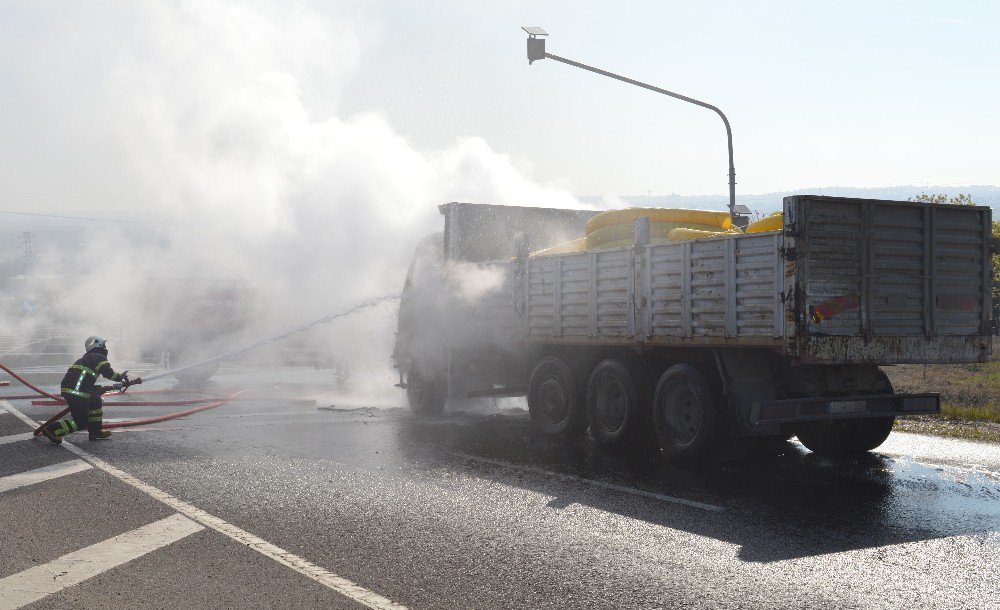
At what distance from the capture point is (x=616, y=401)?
36.1 ft

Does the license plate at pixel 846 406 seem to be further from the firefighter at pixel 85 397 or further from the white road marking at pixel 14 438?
the white road marking at pixel 14 438

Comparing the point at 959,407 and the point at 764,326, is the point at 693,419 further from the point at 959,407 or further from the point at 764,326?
the point at 959,407

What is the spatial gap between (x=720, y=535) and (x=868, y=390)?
3.45 metres

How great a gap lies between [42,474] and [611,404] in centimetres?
579

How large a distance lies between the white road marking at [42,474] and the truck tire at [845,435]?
7293 mm

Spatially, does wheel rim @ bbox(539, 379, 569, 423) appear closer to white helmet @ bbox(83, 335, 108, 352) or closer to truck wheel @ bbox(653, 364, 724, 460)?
truck wheel @ bbox(653, 364, 724, 460)

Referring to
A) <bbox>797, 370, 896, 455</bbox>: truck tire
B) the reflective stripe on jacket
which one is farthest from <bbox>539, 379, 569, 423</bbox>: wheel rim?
the reflective stripe on jacket

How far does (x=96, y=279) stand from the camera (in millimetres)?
29375

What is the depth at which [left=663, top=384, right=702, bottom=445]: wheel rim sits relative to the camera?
9.75 metres

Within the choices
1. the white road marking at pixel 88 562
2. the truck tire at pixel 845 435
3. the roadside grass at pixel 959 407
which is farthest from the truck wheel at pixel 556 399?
the white road marking at pixel 88 562

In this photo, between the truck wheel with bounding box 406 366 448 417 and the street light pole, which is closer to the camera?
the truck wheel with bounding box 406 366 448 417

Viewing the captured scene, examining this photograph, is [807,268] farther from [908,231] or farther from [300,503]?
[300,503]

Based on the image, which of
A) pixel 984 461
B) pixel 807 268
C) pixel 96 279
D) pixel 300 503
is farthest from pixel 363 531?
pixel 96 279

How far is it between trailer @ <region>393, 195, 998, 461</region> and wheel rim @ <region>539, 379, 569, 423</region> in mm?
26
